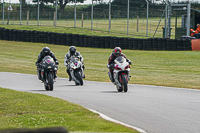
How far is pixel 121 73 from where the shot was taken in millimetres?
13023

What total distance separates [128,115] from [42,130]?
5.82m

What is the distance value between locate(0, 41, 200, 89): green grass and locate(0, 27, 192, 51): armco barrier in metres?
0.48

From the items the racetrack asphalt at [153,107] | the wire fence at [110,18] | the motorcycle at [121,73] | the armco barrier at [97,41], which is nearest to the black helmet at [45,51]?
the racetrack asphalt at [153,107]

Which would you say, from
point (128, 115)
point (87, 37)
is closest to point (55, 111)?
point (128, 115)

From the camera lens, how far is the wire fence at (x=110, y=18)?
3606 centimetres

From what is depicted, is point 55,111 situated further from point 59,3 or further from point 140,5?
point 59,3

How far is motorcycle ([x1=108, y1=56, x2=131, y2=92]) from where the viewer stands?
12.9 meters

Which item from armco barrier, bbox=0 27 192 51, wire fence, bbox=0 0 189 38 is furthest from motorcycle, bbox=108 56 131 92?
wire fence, bbox=0 0 189 38

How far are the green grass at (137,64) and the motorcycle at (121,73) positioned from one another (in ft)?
9.31

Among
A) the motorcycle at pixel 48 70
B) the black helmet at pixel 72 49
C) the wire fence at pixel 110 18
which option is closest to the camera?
the motorcycle at pixel 48 70

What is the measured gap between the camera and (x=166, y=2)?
34.1 metres

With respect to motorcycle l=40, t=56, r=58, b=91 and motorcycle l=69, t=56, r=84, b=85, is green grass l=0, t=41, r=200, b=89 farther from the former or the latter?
motorcycle l=40, t=56, r=58, b=91

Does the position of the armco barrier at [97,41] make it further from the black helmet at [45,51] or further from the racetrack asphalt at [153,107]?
the black helmet at [45,51]

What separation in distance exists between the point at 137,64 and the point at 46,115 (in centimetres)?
1766
